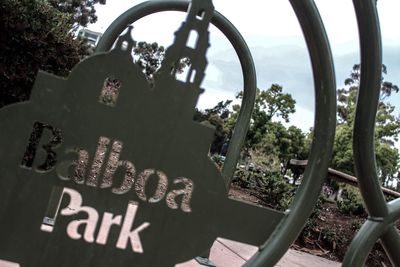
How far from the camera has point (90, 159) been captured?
77 centimetres

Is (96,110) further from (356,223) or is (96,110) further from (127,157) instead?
(356,223)

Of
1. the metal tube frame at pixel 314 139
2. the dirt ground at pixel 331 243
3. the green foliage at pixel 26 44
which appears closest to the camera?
the metal tube frame at pixel 314 139

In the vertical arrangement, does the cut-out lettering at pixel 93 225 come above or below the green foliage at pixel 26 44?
below

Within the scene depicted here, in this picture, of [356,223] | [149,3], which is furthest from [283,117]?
[149,3]

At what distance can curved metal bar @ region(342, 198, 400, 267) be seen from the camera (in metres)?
0.92

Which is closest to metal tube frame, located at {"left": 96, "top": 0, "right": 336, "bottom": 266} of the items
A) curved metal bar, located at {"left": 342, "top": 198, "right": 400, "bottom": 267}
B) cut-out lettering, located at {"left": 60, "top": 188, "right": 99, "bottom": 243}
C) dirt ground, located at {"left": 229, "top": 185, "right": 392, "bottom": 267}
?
curved metal bar, located at {"left": 342, "top": 198, "right": 400, "bottom": 267}

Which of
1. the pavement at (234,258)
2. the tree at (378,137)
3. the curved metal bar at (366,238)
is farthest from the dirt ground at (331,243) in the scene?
the tree at (378,137)

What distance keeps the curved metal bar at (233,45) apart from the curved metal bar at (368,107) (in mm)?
671

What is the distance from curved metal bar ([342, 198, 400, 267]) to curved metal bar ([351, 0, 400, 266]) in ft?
0.04

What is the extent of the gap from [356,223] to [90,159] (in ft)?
22.8

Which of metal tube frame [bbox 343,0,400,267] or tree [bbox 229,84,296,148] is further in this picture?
tree [bbox 229,84,296,148]

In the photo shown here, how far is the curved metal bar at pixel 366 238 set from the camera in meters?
0.92

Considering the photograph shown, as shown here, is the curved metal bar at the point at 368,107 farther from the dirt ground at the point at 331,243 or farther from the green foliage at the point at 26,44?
the dirt ground at the point at 331,243

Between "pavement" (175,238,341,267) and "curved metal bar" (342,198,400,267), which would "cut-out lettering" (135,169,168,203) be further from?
"pavement" (175,238,341,267)
